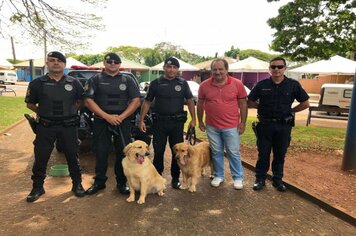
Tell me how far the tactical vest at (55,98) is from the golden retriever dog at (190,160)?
161 cm

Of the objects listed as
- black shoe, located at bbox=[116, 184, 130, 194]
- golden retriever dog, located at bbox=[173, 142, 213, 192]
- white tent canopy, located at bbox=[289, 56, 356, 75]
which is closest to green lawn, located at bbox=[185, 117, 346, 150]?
golden retriever dog, located at bbox=[173, 142, 213, 192]

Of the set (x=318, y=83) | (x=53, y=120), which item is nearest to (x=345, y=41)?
(x=53, y=120)

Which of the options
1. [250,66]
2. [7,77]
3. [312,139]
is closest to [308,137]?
[312,139]

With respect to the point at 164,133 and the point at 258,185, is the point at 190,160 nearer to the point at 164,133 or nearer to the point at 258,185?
the point at 164,133

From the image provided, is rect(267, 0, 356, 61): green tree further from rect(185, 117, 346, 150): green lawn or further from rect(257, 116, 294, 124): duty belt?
rect(257, 116, 294, 124): duty belt

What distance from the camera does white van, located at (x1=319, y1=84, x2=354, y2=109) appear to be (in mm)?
14539

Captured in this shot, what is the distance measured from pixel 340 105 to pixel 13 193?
13.9m

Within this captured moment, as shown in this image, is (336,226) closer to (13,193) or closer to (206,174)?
(206,174)

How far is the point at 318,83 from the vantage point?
1496 inches

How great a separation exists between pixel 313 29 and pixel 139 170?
9.30 meters

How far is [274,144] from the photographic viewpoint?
500cm

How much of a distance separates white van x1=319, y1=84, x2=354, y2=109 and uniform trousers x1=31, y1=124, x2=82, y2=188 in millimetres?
13329

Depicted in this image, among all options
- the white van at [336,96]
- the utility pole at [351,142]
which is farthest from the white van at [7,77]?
the utility pole at [351,142]

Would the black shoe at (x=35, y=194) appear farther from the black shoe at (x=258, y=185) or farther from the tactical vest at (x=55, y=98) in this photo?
the black shoe at (x=258, y=185)
